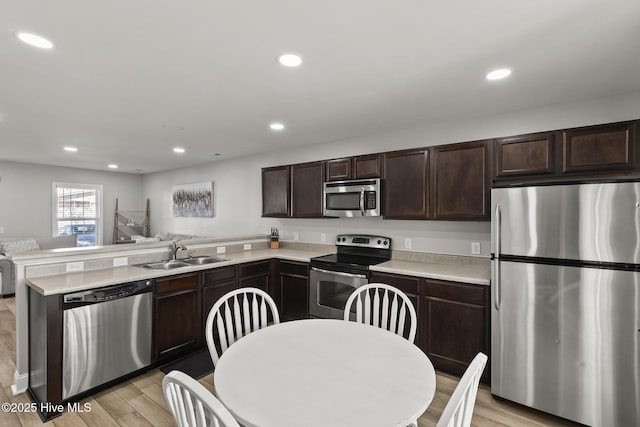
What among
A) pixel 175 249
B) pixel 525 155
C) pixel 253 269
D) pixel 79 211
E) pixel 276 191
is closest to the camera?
pixel 525 155

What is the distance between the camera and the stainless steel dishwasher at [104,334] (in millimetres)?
2311

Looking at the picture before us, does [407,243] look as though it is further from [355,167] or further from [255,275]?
[255,275]

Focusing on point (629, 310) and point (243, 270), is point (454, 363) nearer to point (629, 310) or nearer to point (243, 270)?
point (629, 310)

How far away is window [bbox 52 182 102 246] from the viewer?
6559 mm

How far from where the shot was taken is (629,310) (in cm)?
194

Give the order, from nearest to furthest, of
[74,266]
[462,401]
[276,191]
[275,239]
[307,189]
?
[462,401]
[74,266]
[307,189]
[276,191]
[275,239]

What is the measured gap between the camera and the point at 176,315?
9.90 ft

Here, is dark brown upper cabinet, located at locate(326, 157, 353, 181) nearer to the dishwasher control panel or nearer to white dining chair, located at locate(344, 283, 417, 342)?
white dining chair, located at locate(344, 283, 417, 342)

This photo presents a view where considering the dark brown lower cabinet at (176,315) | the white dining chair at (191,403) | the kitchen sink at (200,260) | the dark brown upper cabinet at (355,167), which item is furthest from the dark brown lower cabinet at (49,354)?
the dark brown upper cabinet at (355,167)

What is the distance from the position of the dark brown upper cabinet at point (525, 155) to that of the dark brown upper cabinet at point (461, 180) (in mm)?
103

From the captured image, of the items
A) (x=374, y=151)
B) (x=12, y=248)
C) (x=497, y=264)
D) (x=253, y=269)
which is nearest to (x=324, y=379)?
(x=497, y=264)

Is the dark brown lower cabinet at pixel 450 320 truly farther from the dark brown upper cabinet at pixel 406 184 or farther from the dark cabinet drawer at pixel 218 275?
the dark cabinet drawer at pixel 218 275

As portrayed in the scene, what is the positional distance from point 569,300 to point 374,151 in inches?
93.7

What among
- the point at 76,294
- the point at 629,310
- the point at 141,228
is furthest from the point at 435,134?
the point at 141,228
